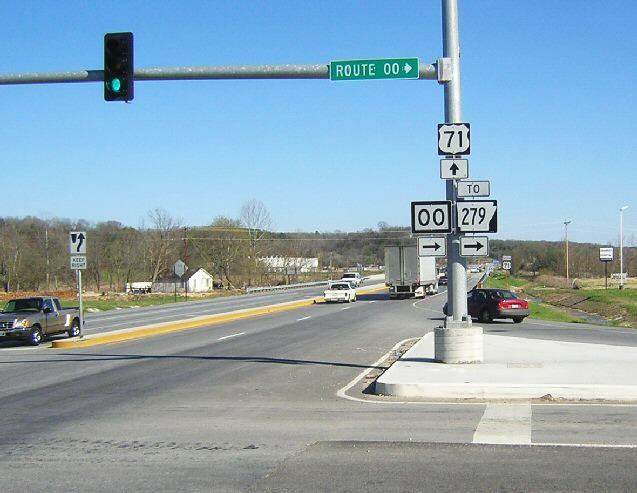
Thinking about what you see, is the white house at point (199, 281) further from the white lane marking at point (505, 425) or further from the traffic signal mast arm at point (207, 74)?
the white lane marking at point (505, 425)

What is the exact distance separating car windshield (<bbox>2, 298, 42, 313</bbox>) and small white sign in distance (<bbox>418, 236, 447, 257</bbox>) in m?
16.8

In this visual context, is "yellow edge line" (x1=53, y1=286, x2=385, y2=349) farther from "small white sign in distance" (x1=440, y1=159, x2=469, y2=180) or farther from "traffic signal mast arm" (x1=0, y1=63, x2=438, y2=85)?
"small white sign in distance" (x1=440, y1=159, x2=469, y2=180)

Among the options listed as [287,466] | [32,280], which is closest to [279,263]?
[32,280]

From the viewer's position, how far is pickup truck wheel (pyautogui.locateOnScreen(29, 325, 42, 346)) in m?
25.7

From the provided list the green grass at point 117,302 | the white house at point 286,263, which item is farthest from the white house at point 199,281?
the green grass at point 117,302

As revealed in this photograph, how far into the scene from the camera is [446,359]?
14992mm

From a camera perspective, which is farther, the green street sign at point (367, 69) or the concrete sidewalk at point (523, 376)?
the green street sign at point (367, 69)

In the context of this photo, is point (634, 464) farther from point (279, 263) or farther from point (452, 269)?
point (279, 263)

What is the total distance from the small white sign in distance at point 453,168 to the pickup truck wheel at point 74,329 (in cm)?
1802

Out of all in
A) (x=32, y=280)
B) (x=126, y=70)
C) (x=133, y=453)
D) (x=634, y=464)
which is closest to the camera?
(x=634, y=464)

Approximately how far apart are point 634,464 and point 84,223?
115 meters

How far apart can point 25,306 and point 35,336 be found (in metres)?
1.79

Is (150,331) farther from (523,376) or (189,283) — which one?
(189,283)

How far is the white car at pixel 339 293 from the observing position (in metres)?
55.2
